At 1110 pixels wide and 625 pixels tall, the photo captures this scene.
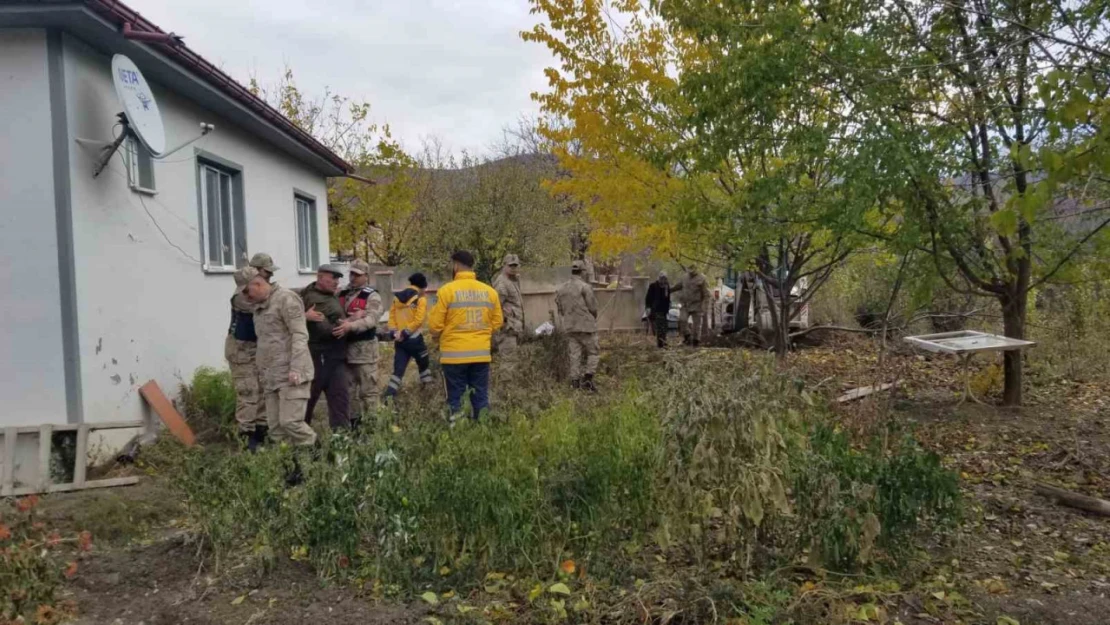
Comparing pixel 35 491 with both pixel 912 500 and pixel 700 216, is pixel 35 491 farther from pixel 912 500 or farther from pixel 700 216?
pixel 700 216

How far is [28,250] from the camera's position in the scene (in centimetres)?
572

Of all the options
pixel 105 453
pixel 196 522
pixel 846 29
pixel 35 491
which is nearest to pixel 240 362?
pixel 105 453

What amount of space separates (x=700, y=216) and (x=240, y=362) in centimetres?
495

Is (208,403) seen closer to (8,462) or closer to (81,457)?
(81,457)

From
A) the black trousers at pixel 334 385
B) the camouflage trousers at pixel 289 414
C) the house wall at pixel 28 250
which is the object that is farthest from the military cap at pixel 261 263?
the house wall at pixel 28 250

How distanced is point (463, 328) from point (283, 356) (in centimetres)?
150

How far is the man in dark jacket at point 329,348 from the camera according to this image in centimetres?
634

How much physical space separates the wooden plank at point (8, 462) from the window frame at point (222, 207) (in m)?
2.78

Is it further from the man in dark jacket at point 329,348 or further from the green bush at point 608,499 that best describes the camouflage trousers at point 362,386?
the green bush at point 608,499

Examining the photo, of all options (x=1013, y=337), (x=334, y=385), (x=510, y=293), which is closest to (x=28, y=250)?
(x=334, y=385)

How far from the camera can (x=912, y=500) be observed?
3725mm

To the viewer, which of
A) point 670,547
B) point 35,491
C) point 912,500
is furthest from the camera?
point 35,491

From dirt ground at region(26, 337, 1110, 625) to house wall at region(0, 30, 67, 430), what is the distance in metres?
0.91

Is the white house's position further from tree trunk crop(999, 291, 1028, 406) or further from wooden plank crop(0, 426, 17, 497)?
tree trunk crop(999, 291, 1028, 406)
